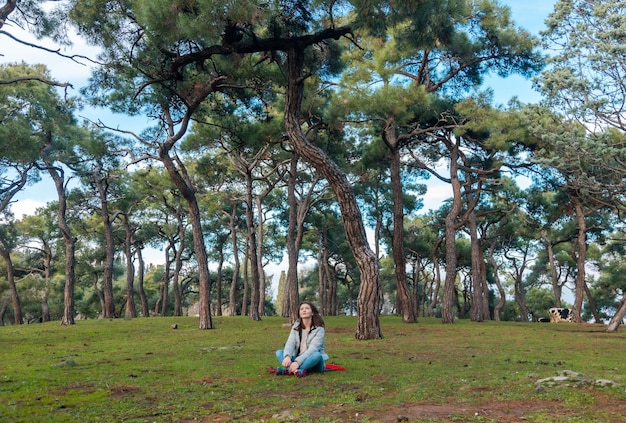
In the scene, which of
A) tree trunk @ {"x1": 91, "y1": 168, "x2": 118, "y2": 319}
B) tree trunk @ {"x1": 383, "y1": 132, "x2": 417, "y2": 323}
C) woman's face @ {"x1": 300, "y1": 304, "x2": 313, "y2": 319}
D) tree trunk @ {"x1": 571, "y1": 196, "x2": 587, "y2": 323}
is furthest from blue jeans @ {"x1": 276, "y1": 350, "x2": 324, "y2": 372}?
tree trunk @ {"x1": 571, "y1": 196, "x2": 587, "y2": 323}

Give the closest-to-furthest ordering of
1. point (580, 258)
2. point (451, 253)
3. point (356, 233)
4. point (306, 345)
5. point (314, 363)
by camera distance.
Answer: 1. point (314, 363)
2. point (306, 345)
3. point (356, 233)
4. point (451, 253)
5. point (580, 258)

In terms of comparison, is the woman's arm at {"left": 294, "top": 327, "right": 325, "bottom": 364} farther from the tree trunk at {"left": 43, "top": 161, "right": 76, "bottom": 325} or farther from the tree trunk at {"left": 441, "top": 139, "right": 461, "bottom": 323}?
the tree trunk at {"left": 43, "top": 161, "right": 76, "bottom": 325}

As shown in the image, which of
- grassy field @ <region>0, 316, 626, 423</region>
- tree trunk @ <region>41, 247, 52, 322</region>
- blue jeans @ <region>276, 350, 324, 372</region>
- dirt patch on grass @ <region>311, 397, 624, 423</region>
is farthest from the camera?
tree trunk @ <region>41, 247, 52, 322</region>

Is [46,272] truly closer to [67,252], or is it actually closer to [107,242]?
[107,242]

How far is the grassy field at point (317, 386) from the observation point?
14.3 ft

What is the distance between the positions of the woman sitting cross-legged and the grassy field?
0.64 ft

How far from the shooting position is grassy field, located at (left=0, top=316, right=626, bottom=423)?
4.37 m

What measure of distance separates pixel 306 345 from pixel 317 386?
0.97 metres

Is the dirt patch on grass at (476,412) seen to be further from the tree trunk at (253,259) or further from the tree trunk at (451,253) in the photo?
the tree trunk at (253,259)

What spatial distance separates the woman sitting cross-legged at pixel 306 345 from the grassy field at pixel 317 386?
20cm

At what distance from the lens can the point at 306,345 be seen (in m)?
6.70

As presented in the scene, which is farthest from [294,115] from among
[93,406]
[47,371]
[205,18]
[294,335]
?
[93,406]

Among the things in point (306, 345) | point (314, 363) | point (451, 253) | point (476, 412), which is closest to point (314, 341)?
point (306, 345)

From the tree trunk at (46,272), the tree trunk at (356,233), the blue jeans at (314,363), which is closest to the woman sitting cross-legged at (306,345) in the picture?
the blue jeans at (314,363)
